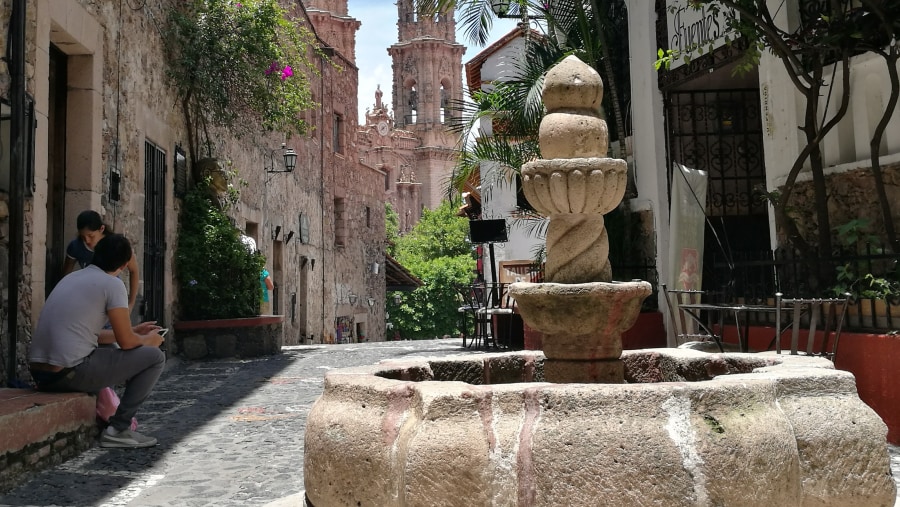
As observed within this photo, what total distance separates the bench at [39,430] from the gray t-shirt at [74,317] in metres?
0.24

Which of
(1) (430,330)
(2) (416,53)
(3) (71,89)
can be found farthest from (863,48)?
(2) (416,53)

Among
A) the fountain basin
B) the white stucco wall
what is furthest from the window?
the fountain basin

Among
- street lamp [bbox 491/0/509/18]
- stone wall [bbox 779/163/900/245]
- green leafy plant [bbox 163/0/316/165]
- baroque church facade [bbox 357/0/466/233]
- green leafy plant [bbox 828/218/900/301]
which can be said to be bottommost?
green leafy plant [bbox 828/218/900/301]

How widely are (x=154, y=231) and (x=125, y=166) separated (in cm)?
137

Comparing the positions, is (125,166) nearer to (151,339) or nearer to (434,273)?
(151,339)

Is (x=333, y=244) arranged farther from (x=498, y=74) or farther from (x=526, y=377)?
(x=526, y=377)

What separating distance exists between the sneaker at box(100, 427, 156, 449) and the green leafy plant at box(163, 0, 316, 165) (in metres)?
6.69

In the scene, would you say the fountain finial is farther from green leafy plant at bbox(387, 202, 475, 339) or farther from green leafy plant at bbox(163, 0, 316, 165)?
green leafy plant at bbox(387, 202, 475, 339)

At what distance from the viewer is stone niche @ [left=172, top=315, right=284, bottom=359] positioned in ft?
34.3

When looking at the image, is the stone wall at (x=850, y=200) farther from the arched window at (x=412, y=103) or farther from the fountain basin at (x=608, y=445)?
the arched window at (x=412, y=103)

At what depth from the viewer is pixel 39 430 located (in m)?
4.21

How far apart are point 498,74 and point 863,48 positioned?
15.7 m

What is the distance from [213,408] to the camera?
653 cm

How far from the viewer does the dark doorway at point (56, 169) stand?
23.7 feet
